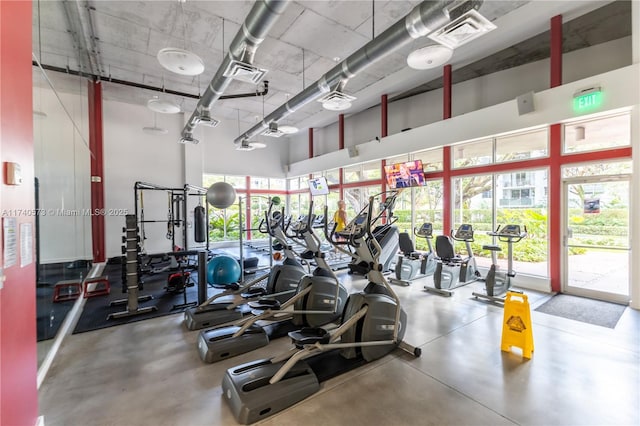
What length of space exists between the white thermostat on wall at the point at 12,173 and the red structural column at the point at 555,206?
732 cm

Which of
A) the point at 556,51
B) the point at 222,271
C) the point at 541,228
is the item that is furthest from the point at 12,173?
the point at 541,228

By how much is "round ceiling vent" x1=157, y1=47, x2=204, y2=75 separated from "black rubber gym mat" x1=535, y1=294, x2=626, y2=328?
6.42 meters

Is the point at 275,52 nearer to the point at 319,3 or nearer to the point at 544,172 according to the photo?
the point at 319,3

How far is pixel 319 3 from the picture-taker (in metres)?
4.71

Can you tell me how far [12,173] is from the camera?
1598mm

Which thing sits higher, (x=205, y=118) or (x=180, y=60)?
(x=205, y=118)

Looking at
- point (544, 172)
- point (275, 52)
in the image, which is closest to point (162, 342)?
point (275, 52)

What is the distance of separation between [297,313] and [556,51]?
20.9 ft

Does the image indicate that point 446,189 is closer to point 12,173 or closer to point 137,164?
point 12,173

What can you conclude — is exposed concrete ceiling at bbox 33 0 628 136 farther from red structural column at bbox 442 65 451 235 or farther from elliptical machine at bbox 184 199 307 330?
elliptical machine at bbox 184 199 307 330

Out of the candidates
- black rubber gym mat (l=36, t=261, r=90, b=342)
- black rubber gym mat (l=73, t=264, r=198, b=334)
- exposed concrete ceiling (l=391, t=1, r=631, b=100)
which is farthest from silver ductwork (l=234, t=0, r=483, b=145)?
black rubber gym mat (l=36, t=261, r=90, b=342)

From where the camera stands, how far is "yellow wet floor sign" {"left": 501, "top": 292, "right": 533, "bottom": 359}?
119 inches

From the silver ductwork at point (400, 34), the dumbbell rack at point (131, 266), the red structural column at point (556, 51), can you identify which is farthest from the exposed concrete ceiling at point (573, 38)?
the dumbbell rack at point (131, 266)

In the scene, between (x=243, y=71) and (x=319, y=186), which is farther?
(x=319, y=186)
